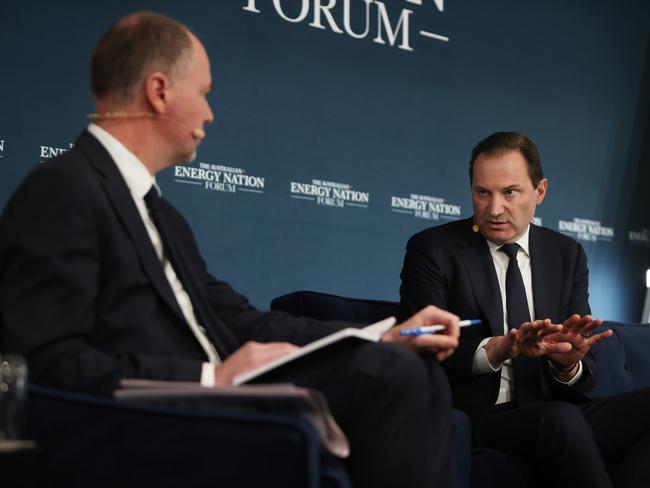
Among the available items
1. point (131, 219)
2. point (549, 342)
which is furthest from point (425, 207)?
point (131, 219)

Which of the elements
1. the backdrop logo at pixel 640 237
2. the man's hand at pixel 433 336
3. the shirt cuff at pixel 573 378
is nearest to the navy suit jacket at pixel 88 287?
the man's hand at pixel 433 336

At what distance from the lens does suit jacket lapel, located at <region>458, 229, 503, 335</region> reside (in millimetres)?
2912

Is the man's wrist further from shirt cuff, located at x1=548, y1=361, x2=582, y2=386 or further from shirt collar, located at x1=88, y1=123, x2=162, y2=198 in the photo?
shirt collar, located at x1=88, y1=123, x2=162, y2=198

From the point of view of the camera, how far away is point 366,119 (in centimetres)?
459

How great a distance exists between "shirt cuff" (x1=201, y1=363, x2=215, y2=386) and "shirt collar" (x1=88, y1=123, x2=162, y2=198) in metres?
0.46

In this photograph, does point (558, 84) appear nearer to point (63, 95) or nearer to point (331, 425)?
point (63, 95)

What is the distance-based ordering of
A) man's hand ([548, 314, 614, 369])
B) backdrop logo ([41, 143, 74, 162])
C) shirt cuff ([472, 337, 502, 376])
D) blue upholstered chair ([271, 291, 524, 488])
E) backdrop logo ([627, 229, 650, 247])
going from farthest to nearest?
backdrop logo ([627, 229, 650, 247])
backdrop logo ([41, 143, 74, 162])
shirt cuff ([472, 337, 502, 376])
man's hand ([548, 314, 614, 369])
blue upholstered chair ([271, 291, 524, 488])

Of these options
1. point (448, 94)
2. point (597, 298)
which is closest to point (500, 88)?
point (448, 94)

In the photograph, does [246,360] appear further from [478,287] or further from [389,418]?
[478,287]

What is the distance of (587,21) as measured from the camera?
5.41 meters

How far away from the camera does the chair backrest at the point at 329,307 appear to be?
3.13 meters

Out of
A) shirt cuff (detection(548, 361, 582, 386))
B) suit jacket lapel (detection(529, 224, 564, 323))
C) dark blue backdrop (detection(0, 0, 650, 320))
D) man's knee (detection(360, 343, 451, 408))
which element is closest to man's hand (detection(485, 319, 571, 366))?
shirt cuff (detection(548, 361, 582, 386))

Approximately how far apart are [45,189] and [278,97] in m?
2.66

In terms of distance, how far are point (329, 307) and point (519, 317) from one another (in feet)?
2.09
